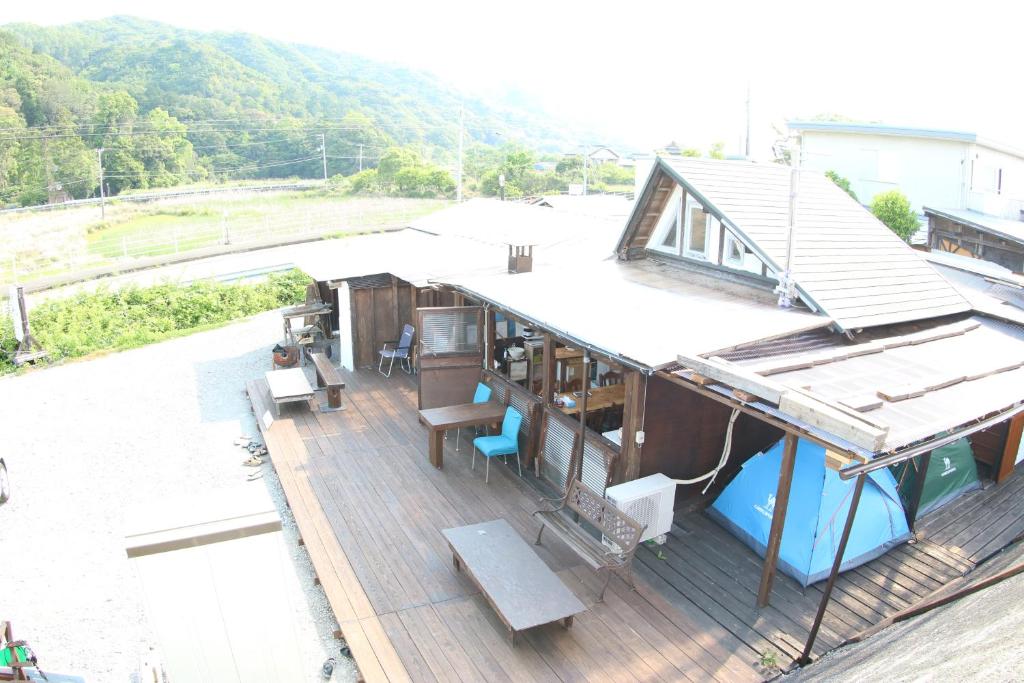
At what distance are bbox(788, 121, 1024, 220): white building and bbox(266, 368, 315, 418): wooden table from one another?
1343cm

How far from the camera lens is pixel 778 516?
18.9 ft

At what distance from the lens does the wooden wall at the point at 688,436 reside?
6848mm

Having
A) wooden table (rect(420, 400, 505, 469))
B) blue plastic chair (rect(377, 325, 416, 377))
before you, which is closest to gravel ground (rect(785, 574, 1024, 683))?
wooden table (rect(420, 400, 505, 469))

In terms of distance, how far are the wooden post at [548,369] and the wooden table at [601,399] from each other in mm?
277

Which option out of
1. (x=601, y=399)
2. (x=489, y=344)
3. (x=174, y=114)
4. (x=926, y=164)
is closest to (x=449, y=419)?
(x=489, y=344)

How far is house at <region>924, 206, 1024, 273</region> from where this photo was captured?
1431 centimetres

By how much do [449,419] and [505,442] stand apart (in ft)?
2.52

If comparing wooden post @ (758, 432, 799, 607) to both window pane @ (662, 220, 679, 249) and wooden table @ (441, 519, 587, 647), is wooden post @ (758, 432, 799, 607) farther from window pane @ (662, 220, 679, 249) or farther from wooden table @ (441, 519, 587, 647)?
window pane @ (662, 220, 679, 249)

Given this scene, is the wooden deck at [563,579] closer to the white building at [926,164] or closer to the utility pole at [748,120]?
the white building at [926,164]

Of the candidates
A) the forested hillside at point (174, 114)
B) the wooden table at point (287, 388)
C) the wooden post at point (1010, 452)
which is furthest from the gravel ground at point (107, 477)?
the forested hillside at point (174, 114)

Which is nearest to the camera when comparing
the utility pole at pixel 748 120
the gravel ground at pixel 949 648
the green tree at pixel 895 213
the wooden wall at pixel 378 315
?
the gravel ground at pixel 949 648

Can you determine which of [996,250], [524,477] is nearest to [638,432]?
[524,477]

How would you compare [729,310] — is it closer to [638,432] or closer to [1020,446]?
[638,432]

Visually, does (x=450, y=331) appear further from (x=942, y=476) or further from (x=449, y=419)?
(x=942, y=476)
